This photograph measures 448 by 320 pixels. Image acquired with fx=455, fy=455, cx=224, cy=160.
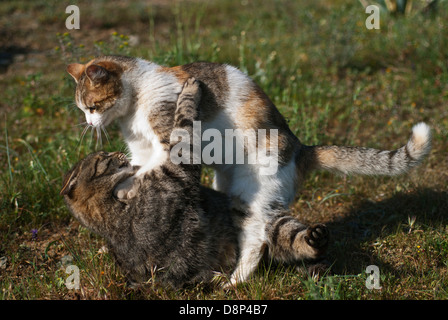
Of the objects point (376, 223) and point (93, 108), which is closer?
point (93, 108)

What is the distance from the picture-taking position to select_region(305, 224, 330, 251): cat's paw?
8.45ft

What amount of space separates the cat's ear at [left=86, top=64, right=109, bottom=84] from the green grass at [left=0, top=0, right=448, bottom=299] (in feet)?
3.75

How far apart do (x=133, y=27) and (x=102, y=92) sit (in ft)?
17.0

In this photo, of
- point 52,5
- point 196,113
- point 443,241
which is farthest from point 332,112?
point 52,5

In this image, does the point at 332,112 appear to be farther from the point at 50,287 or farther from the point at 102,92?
the point at 50,287

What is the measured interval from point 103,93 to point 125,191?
69cm

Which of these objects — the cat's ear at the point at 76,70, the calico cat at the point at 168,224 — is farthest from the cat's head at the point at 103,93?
the calico cat at the point at 168,224

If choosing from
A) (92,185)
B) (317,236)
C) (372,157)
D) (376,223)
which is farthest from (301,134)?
(92,185)

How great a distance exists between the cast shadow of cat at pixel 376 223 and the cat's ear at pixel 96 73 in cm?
194

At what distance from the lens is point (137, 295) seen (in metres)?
2.73

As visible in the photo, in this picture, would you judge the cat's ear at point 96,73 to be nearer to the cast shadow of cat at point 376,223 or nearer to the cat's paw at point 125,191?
the cat's paw at point 125,191

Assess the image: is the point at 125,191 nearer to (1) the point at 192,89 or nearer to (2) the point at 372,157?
(1) the point at 192,89

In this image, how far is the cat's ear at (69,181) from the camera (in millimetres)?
2785

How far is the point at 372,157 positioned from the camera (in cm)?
304
